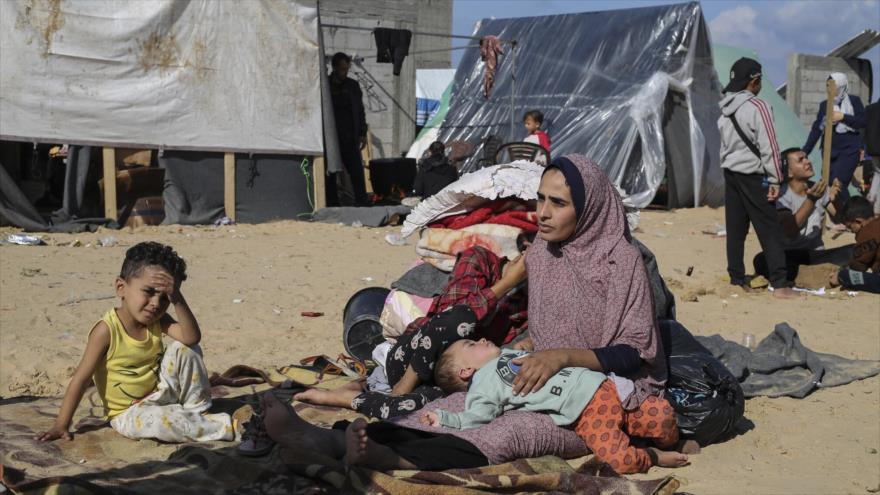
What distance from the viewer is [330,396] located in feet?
14.7

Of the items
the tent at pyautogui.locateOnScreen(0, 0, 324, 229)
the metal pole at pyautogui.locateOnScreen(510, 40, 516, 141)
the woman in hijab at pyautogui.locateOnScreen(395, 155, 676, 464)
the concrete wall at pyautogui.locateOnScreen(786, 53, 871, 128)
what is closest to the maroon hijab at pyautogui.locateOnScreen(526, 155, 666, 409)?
the woman in hijab at pyautogui.locateOnScreen(395, 155, 676, 464)

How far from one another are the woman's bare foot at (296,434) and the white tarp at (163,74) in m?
7.68

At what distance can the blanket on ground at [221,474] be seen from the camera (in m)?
3.23

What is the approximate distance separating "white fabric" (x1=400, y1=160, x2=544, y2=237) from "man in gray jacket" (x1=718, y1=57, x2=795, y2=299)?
3.37m

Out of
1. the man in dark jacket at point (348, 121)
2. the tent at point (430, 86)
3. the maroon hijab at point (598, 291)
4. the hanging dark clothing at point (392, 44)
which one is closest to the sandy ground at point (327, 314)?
the maroon hijab at point (598, 291)

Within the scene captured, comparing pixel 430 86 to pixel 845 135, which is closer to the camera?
pixel 845 135

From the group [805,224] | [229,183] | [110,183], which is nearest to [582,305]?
[805,224]

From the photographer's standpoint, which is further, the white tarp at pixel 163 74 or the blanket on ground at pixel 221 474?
the white tarp at pixel 163 74

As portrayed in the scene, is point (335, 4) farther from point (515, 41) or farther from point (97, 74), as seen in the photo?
point (97, 74)

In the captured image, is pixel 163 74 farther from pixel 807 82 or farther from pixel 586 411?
pixel 807 82

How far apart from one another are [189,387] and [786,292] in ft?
17.8

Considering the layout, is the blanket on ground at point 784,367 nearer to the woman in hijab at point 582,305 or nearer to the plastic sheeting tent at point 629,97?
the woman in hijab at point 582,305

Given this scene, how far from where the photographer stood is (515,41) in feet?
50.0

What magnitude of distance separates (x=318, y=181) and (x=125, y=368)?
8.27 m
